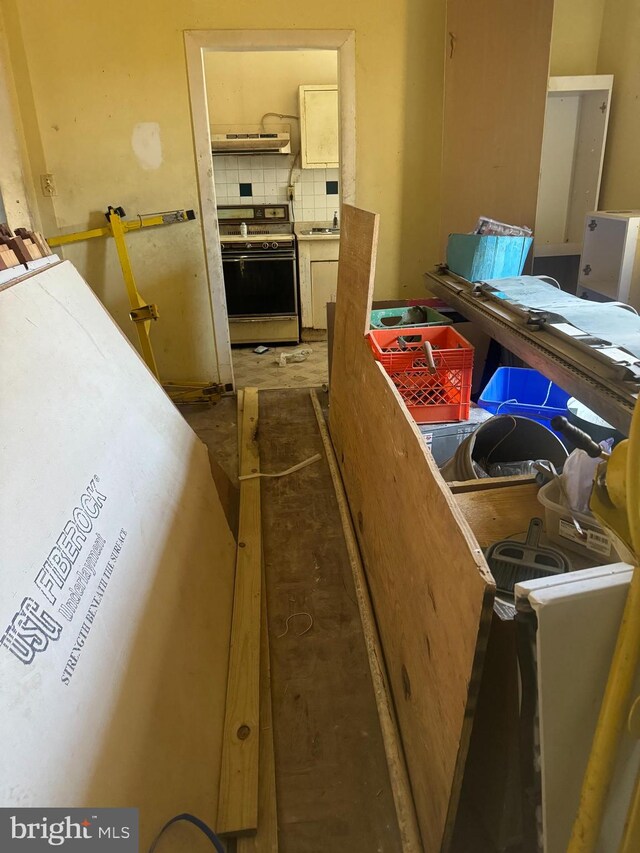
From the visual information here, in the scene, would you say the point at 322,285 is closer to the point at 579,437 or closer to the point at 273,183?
the point at 273,183

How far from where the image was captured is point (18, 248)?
5.48ft

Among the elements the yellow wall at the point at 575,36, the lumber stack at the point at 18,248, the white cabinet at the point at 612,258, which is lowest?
the white cabinet at the point at 612,258

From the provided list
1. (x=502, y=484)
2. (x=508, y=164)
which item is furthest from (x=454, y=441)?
(x=508, y=164)

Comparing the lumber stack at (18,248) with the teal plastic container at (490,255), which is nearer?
the lumber stack at (18,248)

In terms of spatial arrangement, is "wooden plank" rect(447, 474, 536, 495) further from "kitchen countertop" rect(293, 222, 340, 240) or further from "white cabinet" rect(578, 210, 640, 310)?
"kitchen countertop" rect(293, 222, 340, 240)

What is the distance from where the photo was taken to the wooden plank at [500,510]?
132cm

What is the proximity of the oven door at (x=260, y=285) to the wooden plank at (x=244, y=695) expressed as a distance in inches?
114

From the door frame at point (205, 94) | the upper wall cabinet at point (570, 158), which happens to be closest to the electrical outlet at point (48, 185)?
the door frame at point (205, 94)

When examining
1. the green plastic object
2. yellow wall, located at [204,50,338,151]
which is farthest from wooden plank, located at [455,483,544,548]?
yellow wall, located at [204,50,338,151]

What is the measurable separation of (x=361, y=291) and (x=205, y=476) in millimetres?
1008

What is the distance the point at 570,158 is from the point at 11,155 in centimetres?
348

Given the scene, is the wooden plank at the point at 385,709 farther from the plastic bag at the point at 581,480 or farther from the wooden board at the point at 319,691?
the plastic bag at the point at 581,480

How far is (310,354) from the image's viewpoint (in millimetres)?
4871

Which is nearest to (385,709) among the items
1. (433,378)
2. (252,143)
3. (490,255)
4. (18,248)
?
(433,378)
